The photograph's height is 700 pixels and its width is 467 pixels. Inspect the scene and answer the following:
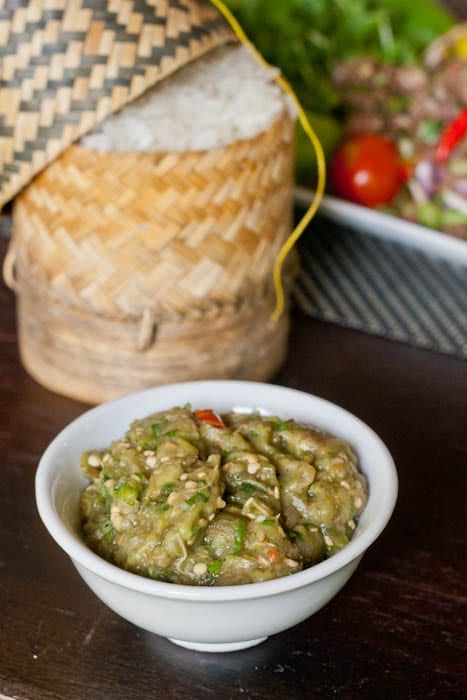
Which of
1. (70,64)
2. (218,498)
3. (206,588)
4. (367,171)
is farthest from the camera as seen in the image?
(367,171)

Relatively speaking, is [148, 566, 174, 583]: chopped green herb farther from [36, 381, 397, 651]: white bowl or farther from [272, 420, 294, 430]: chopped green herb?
[272, 420, 294, 430]: chopped green herb

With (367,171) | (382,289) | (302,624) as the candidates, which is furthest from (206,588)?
(367,171)

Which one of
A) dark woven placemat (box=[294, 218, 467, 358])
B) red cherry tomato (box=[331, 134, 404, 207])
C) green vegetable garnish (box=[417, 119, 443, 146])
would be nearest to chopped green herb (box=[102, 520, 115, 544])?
dark woven placemat (box=[294, 218, 467, 358])

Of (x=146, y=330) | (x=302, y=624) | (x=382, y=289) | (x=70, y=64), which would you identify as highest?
(x=70, y=64)

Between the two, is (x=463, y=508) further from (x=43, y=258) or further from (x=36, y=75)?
(x=36, y=75)

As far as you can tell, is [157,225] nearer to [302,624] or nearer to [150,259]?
[150,259]

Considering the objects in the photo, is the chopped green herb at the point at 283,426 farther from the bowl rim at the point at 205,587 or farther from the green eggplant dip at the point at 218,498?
the bowl rim at the point at 205,587

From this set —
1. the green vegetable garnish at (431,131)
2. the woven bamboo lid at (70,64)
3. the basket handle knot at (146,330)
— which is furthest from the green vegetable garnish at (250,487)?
the green vegetable garnish at (431,131)
